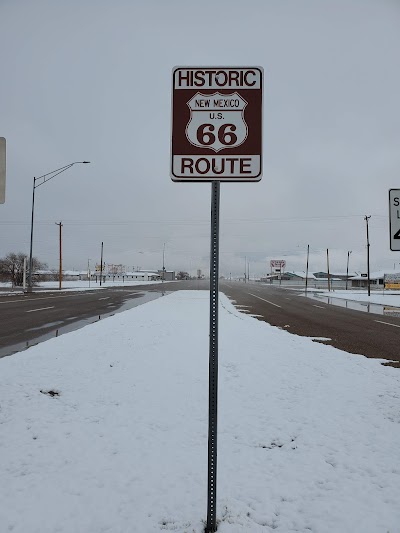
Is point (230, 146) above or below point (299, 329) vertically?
above

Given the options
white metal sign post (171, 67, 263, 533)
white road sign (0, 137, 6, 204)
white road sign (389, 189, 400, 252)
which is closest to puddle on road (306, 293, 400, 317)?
white road sign (389, 189, 400, 252)

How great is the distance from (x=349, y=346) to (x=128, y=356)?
5777 mm

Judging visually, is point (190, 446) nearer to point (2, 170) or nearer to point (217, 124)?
point (217, 124)

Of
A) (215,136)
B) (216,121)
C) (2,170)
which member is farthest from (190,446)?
(2,170)

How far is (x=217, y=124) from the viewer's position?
2.52 m

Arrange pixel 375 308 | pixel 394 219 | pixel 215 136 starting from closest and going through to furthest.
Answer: pixel 215 136, pixel 394 219, pixel 375 308

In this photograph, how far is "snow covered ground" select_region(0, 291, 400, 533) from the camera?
8.35 ft

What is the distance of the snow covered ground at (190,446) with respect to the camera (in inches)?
100

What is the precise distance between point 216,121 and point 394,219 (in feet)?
9.14

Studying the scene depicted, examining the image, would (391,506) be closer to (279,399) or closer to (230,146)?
(279,399)

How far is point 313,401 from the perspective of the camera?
4.97 metres

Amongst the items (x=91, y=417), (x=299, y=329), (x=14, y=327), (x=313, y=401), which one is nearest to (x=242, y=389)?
(x=313, y=401)

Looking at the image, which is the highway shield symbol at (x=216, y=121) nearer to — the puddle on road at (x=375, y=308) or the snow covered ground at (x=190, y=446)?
the snow covered ground at (x=190, y=446)

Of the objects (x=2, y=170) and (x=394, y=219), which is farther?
(x=394, y=219)
